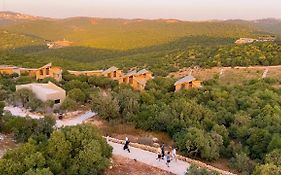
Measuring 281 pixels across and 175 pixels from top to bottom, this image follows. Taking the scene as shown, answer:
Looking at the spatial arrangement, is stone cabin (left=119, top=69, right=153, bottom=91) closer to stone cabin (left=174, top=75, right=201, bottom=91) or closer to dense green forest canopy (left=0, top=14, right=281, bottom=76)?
stone cabin (left=174, top=75, right=201, bottom=91)

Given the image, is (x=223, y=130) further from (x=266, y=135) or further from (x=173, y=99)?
(x=173, y=99)

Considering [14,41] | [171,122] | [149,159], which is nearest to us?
[149,159]

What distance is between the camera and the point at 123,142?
20.5 metres

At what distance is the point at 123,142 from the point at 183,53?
139 feet

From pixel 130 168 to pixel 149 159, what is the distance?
4.76 ft

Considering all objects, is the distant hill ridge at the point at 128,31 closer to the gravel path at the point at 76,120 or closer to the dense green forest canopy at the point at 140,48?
the dense green forest canopy at the point at 140,48

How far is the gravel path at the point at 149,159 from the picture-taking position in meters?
17.6

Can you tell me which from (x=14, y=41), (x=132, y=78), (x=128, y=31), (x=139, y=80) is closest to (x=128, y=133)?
(x=139, y=80)

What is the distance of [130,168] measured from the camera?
17.3 meters

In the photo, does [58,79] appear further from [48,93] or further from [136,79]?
[48,93]

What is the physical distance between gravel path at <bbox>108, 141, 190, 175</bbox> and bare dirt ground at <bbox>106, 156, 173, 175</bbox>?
35cm

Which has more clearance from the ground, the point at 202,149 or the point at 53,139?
the point at 53,139

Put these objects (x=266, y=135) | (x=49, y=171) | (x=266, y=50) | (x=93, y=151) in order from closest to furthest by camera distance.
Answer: (x=49, y=171), (x=93, y=151), (x=266, y=135), (x=266, y=50)

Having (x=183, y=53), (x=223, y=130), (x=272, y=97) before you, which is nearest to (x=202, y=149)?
(x=223, y=130)
